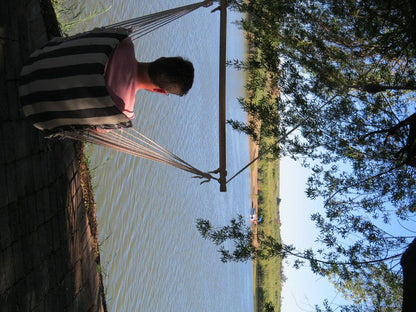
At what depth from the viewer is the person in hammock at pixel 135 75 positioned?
1.83 m

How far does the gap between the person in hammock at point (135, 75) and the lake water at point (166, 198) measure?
1990mm

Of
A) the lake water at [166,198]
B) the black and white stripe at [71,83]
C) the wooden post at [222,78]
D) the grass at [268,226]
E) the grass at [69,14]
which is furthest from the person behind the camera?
the grass at [268,226]

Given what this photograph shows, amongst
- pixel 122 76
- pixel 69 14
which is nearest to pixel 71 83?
pixel 122 76

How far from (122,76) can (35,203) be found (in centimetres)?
97

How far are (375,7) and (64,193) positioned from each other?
2.87 m

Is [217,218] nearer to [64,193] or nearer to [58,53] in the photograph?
[64,193]

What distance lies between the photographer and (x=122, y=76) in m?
1.87

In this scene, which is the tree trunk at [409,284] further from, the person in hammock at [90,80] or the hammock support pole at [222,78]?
the person in hammock at [90,80]

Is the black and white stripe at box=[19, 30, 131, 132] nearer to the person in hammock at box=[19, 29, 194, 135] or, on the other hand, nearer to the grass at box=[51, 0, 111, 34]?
the person in hammock at box=[19, 29, 194, 135]

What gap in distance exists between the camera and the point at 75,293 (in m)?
2.91

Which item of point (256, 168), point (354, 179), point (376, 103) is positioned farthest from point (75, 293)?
point (256, 168)

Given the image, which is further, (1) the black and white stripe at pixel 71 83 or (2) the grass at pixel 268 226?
(2) the grass at pixel 268 226

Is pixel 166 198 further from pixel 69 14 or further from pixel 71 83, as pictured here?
pixel 71 83

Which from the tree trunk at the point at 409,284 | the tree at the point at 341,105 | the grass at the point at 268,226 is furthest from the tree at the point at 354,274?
the grass at the point at 268,226
